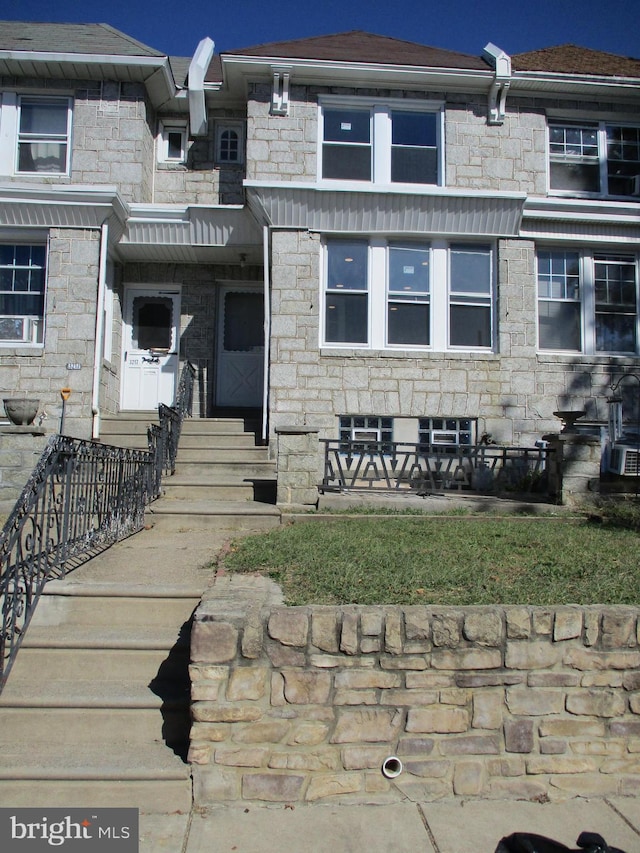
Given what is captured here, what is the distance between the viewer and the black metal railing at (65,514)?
4582 mm

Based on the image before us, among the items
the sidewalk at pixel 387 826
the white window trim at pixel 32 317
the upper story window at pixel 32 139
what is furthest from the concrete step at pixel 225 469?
the sidewalk at pixel 387 826

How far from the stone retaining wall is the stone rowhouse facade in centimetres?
723

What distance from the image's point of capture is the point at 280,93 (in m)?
12.0

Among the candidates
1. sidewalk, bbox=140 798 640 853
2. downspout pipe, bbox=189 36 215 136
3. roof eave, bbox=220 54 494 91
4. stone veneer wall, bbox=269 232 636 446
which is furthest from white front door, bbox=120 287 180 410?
sidewalk, bbox=140 798 640 853

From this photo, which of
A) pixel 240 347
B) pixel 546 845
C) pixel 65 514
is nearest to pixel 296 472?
pixel 65 514

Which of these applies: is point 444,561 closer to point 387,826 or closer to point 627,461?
point 387,826

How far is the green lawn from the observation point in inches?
182

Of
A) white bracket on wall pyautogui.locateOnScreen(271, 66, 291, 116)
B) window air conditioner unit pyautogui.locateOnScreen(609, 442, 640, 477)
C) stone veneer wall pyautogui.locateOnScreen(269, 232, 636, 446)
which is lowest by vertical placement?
window air conditioner unit pyautogui.locateOnScreen(609, 442, 640, 477)

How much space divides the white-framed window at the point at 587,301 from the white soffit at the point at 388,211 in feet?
3.93

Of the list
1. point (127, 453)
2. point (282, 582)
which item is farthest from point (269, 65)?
point (282, 582)

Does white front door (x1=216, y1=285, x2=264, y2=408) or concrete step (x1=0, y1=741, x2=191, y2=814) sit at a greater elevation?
white front door (x1=216, y1=285, x2=264, y2=408)

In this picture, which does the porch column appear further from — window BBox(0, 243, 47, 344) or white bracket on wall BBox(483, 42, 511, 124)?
white bracket on wall BBox(483, 42, 511, 124)

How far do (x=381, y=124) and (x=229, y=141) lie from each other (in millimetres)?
3249

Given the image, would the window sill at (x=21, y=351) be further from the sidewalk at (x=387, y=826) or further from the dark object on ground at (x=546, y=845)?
the dark object on ground at (x=546, y=845)
